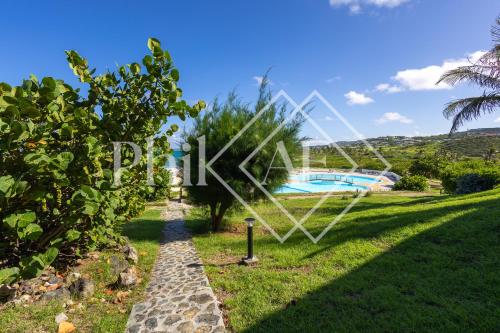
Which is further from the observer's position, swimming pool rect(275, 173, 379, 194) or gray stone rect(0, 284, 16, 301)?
swimming pool rect(275, 173, 379, 194)

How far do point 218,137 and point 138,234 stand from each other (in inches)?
191

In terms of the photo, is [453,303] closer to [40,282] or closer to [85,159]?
[85,159]

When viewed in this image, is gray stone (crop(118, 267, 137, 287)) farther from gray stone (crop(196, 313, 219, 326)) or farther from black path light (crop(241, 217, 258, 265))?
black path light (crop(241, 217, 258, 265))

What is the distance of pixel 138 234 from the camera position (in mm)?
11031

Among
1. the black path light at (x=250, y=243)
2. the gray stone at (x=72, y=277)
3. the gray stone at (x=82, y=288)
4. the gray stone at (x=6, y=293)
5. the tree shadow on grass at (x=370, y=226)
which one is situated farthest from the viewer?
the tree shadow on grass at (x=370, y=226)

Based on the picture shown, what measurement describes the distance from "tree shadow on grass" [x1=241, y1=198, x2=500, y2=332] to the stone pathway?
34.0 inches

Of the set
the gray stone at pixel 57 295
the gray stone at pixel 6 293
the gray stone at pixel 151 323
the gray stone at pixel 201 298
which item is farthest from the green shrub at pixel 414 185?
the gray stone at pixel 6 293

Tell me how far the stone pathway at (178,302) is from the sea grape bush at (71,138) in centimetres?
206

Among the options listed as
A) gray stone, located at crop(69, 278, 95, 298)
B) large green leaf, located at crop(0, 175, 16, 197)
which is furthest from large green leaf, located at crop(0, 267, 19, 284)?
gray stone, located at crop(69, 278, 95, 298)

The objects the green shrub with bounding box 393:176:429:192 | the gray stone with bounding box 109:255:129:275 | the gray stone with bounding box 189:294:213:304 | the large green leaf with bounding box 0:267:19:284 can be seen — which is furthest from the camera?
the green shrub with bounding box 393:176:429:192

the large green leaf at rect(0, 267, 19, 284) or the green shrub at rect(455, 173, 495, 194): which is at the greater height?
the large green leaf at rect(0, 267, 19, 284)

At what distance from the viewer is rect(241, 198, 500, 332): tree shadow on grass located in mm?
4066

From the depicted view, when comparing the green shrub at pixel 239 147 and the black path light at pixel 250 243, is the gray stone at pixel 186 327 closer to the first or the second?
the black path light at pixel 250 243

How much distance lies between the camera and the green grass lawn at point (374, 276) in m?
4.20
